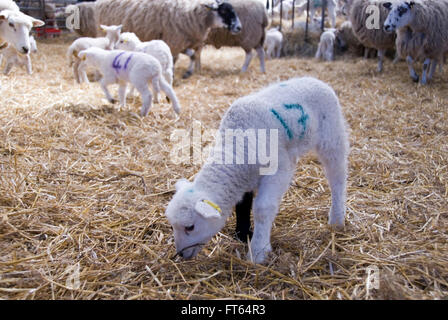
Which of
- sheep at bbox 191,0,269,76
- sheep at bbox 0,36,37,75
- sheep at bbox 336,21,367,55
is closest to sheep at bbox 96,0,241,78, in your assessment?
sheep at bbox 191,0,269,76

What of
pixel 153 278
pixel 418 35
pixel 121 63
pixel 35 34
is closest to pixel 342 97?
pixel 418 35

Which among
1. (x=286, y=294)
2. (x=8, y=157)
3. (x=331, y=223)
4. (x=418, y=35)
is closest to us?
(x=286, y=294)

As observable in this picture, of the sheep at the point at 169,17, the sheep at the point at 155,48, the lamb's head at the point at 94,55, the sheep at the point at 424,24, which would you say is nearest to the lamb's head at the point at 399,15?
the sheep at the point at 424,24

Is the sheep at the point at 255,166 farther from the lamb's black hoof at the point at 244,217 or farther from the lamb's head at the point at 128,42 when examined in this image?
the lamb's head at the point at 128,42

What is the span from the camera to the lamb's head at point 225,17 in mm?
7730

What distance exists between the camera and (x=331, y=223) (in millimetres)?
2320

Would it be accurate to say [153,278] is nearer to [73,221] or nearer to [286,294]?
[286,294]

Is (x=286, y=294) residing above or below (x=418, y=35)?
below

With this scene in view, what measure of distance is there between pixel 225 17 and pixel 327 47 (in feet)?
12.3

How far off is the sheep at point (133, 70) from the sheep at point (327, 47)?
681 cm

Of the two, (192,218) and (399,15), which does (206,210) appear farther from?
(399,15)

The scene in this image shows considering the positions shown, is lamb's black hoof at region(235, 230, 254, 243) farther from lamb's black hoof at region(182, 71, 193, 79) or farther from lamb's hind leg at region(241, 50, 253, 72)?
lamb's hind leg at region(241, 50, 253, 72)

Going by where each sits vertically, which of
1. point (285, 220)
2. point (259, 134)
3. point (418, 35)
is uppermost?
point (418, 35)

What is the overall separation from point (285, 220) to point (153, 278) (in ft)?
3.19
